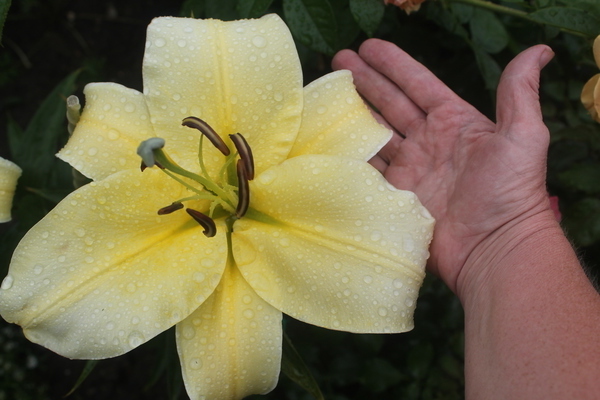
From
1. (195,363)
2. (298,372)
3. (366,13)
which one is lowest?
(298,372)

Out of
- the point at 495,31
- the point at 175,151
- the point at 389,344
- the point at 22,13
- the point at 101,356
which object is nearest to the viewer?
the point at 101,356

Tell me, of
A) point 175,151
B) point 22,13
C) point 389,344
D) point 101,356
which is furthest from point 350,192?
point 22,13

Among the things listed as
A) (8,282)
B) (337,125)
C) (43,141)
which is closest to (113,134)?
(8,282)

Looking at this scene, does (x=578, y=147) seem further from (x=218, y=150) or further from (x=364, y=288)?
(x=218, y=150)

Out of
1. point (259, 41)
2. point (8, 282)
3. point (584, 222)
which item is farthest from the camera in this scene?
point (584, 222)

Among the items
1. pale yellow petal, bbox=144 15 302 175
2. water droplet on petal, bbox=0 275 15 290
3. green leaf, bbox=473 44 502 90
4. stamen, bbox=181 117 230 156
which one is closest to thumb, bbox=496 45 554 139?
green leaf, bbox=473 44 502 90

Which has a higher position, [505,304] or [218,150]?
[218,150]

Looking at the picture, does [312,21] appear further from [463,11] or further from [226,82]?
[463,11]
